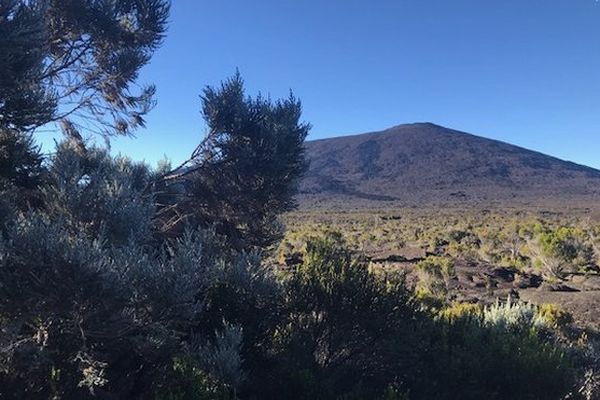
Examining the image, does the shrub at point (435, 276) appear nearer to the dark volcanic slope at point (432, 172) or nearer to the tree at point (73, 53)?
the tree at point (73, 53)

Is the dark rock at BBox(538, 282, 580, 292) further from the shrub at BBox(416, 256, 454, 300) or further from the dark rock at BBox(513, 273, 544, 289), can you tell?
the shrub at BBox(416, 256, 454, 300)

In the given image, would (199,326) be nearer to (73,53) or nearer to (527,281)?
(73,53)

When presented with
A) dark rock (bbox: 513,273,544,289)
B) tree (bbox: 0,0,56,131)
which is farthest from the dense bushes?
dark rock (bbox: 513,273,544,289)

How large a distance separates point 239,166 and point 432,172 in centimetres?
11811

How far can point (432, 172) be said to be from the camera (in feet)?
399

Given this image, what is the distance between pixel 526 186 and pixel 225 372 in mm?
113992

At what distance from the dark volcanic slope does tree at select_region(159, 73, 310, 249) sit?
241ft

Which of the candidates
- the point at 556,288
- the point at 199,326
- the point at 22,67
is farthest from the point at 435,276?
the point at 22,67

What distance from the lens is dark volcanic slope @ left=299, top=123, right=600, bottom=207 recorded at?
316 feet

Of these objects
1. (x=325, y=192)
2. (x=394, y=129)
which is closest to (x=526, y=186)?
(x=325, y=192)

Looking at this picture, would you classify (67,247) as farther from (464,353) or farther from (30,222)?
(464,353)

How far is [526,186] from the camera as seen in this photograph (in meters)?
108

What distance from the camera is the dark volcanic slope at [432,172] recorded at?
316 ft

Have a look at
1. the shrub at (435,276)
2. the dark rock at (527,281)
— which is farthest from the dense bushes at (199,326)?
the dark rock at (527,281)
